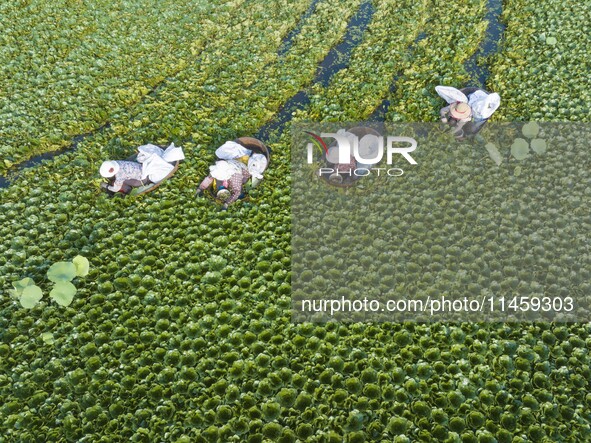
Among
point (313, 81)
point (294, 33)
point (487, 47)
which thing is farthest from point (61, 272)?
point (487, 47)

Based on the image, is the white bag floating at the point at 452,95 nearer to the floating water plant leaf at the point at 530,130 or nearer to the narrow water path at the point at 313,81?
the floating water plant leaf at the point at 530,130

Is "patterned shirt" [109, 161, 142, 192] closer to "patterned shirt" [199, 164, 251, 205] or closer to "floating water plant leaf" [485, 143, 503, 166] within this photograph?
"patterned shirt" [199, 164, 251, 205]

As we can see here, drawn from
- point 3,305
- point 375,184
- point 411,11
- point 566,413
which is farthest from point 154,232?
point 411,11

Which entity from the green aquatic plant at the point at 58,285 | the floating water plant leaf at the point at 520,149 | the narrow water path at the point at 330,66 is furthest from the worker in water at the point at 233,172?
the floating water plant leaf at the point at 520,149

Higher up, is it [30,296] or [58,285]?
[58,285]

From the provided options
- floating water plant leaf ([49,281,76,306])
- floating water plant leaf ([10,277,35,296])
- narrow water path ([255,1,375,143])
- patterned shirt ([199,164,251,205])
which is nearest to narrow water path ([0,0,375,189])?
narrow water path ([255,1,375,143])

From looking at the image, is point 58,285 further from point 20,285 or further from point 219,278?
point 219,278

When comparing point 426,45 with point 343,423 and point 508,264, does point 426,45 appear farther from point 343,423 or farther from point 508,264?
point 343,423
